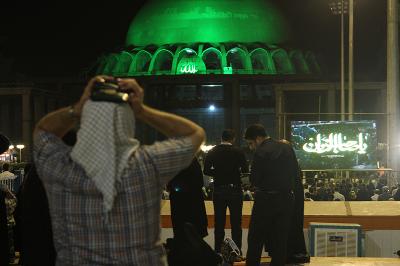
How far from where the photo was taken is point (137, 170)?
9.23ft

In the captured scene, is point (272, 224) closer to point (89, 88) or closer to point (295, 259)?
point (295, 259)

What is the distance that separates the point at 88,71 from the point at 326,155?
49.4m

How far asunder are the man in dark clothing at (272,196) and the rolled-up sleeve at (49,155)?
3.98m

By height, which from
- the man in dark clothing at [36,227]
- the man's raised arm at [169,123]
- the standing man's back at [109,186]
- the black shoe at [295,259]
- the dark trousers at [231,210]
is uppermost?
the man's raised arm at [169,123]

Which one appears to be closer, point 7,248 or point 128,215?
point 128,215

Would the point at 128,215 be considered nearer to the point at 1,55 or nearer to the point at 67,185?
the point at 67,185

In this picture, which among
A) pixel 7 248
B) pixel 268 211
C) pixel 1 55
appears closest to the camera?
pixel 7 248

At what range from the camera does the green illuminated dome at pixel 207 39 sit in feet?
186

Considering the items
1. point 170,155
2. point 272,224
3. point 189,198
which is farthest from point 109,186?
point 272,224

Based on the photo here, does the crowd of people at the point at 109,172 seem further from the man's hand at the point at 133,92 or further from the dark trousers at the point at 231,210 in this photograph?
the dark trousers at the point at 231,210

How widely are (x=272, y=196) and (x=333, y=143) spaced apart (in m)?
5.04

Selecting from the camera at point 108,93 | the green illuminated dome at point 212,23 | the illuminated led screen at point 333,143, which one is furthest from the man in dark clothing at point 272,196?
the green illuminated dome at point 212,23

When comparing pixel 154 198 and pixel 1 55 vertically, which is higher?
pixel 1 55

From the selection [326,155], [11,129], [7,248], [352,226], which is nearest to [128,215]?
[7,248]
